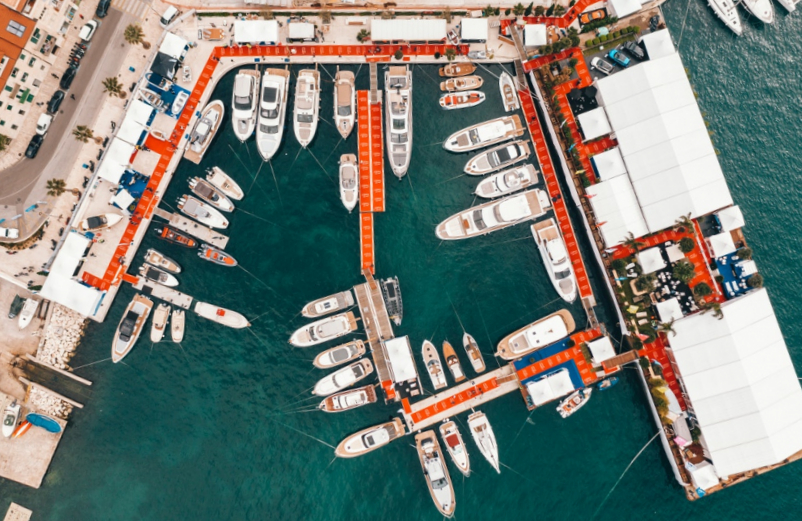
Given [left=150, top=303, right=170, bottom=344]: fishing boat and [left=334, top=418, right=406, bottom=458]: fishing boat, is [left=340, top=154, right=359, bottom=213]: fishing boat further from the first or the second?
[left=334, top=418, right=406, bottom=458]: fishing boat

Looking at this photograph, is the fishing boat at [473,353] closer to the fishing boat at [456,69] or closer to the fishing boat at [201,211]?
the fishing boat at [456,69]

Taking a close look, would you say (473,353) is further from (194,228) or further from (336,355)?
(194,228)

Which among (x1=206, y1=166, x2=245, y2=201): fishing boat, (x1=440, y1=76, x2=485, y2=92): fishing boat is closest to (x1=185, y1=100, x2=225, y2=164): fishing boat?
(x1=206, y1=166, x2=245, y2=201): fishing boat

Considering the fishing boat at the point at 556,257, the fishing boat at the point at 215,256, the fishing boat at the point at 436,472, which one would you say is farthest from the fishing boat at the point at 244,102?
the fishing boat at the point at 436,472

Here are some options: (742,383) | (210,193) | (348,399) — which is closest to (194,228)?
(210,193)

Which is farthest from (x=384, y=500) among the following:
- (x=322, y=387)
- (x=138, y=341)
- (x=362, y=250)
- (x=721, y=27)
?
(x=721, y=27)

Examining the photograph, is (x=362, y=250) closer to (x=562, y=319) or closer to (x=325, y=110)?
(x=325, y=110)

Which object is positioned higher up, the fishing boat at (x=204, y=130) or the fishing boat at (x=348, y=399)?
the fishing boat at (x=204, y=130)
